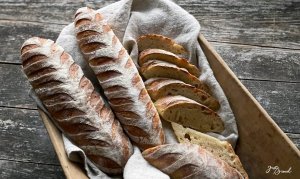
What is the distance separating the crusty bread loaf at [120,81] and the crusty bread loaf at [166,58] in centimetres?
9

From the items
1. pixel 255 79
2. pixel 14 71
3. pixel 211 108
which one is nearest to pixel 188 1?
pixel 255 79

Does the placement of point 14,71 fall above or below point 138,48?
below

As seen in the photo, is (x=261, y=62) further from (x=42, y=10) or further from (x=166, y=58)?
(x=42, y=10)

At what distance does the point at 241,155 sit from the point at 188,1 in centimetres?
74

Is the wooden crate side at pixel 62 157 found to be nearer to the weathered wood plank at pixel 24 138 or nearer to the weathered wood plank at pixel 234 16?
the weathered wood plank at pixel 24 138

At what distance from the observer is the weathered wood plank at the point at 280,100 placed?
68.9 inches

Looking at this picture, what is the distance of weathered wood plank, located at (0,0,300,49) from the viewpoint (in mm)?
1962

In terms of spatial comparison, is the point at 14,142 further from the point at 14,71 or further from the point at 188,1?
the point at 188,1

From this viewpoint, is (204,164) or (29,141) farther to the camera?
(29,141)

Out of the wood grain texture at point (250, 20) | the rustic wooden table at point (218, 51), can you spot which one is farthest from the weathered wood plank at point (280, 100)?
the wood grain texture at point (250, 20)

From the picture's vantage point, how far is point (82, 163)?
1408 mm

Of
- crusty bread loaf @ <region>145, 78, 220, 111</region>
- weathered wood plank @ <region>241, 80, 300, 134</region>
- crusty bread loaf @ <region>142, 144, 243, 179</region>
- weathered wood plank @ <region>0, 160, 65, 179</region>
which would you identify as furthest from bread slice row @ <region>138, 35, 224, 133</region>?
weathered wood plank @ <region>0, 160, 65, 179</region>

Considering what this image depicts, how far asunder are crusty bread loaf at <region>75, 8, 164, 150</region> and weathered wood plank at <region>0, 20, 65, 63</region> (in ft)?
1.36

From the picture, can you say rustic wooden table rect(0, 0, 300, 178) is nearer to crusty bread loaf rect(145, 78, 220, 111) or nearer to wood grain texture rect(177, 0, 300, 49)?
wood grain texture rect(177, 0, 300, 49)
